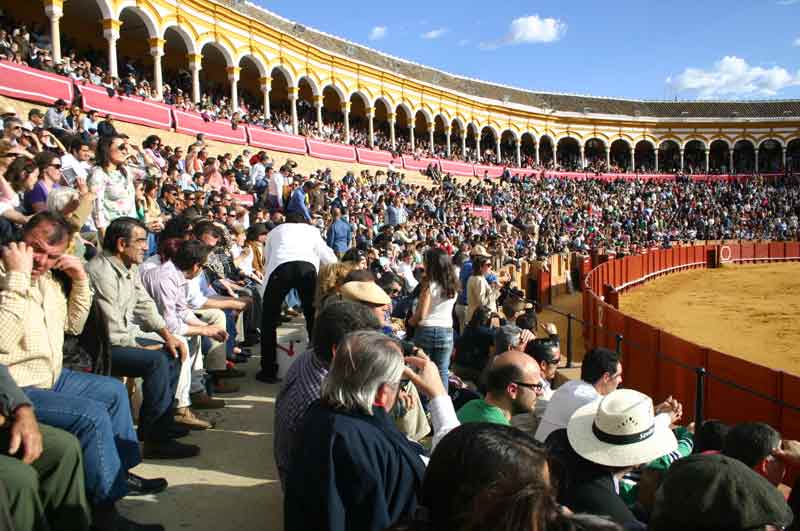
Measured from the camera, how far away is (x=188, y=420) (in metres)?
4.35

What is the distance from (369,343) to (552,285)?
1768cm

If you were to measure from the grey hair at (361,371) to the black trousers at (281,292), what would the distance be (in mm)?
3214

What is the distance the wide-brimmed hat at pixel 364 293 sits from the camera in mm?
3994

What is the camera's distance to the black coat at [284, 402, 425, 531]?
6.48ft

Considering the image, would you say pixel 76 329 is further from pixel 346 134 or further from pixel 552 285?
pixel 346 134

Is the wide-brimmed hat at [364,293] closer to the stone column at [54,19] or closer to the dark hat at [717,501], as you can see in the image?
the dark hat at [717,501]

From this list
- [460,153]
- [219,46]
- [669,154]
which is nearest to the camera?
[219,46]

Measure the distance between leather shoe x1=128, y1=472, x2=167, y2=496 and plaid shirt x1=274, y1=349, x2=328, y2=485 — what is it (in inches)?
36.8

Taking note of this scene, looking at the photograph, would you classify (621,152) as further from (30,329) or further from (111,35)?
(30,329)

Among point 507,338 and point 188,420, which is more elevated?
point 507,338

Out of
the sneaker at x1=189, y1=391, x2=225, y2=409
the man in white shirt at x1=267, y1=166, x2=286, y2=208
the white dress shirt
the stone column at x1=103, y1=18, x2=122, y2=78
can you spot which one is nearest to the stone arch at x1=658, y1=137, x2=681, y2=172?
the stone column at x1=103, y1=18, x2=122, y2=78

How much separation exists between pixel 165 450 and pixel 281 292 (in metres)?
1.85

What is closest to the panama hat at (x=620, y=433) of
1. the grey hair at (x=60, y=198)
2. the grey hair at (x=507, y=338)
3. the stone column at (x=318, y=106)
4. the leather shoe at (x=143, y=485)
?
the grey hair at (x=507, y=338)

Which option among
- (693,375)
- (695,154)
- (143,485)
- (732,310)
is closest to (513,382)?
(143,485)
